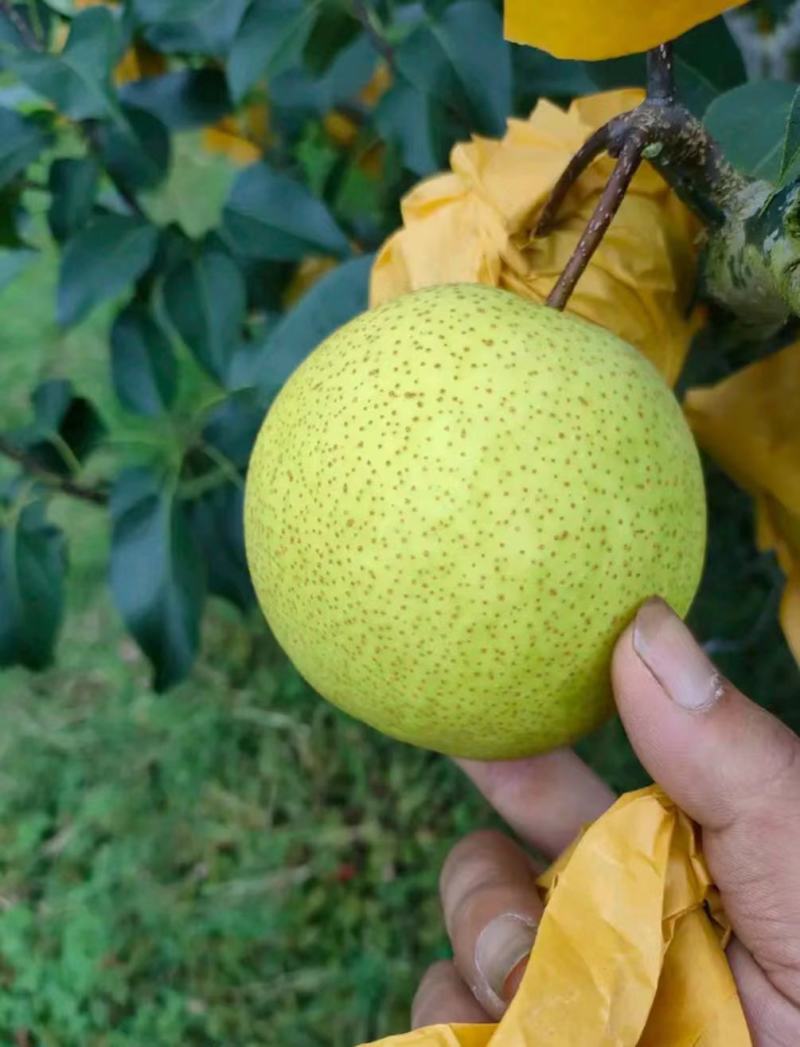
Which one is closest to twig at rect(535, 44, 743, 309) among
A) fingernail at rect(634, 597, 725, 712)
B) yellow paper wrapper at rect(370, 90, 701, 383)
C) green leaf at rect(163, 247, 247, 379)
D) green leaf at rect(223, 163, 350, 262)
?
yellow paper wrapper at rect(370, 90, 701, 383)

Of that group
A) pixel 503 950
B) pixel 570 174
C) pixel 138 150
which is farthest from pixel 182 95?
pixel 503 950

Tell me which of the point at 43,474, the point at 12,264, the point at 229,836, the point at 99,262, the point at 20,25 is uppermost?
the point at 20,25

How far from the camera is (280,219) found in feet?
4.16

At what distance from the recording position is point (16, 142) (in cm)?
121

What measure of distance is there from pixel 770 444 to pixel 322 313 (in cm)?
48

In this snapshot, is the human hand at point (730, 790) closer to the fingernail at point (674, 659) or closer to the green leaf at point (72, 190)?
the fingernail at point (674, 659)

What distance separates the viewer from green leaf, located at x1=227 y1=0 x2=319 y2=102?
111 cm

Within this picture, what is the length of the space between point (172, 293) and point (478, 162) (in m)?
0.53

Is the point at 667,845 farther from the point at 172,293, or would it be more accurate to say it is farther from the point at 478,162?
the point at 172,293

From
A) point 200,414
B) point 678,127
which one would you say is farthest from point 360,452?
point 200,414

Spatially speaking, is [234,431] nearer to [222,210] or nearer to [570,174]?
[222,210]

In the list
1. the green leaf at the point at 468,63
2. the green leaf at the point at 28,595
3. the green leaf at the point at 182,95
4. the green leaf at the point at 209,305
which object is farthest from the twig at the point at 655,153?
the green leaf at the point at 28,595

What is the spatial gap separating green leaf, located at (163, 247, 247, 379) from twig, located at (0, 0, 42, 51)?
0.32 m

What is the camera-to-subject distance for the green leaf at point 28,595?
142 cm
